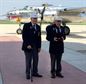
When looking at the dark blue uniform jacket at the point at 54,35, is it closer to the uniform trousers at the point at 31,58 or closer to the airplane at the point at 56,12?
the uniform trousers at the point at 31,58

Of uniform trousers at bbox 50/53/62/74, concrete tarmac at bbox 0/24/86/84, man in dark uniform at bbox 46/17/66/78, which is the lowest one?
concrete tarmac at bbox 0/24/86/84

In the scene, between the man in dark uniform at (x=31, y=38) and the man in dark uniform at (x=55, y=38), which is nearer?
the man in dark uniform at (x=31, y=38)

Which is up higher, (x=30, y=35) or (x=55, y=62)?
(x=30, y=35)

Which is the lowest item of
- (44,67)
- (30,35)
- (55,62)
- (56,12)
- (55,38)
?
(56,12)

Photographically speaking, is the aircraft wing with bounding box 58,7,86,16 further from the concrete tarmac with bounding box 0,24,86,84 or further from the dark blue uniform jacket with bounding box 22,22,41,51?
the dark blue uniform jacket with bounding box 22,22,41,51

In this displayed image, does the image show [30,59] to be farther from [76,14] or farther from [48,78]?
[76,14]

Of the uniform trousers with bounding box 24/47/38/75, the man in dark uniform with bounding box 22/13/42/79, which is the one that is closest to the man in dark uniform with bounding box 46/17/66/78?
the man in dark uniform with bounding box 22/13/42/79

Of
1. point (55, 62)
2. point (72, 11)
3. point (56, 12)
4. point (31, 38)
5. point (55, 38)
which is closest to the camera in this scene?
point (31, 38)

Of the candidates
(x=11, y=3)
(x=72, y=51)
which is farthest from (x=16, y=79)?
(x=11, y=3)

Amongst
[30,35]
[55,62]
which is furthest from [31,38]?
[55,62]

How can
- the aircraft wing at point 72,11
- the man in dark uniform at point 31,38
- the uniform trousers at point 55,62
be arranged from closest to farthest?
the man in dark uniform at point 31,38, the uniform trousers at point 55,62, the aircraft wing at point 72,11

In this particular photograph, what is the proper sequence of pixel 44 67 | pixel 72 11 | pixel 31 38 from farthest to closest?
pixel 72 11
pixel 44 67
pixel 31 38

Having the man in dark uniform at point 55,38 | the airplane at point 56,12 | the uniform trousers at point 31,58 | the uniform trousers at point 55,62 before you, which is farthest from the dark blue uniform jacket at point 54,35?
the airplane at point 56,12

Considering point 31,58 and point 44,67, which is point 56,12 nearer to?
point 44,67
